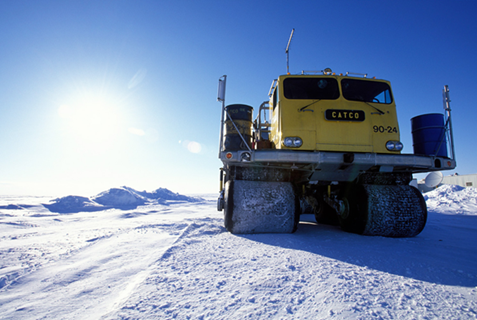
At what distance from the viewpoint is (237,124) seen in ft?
14.5

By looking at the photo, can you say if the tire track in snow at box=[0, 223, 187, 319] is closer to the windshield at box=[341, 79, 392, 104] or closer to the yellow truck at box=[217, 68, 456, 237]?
the yellow truck at box=[217, 68, 456, 237]

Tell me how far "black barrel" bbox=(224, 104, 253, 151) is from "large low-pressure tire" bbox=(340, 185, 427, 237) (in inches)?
89.7

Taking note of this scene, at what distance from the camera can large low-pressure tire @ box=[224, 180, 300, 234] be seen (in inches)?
137

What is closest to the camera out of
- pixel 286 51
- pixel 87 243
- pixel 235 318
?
pixel 235 318

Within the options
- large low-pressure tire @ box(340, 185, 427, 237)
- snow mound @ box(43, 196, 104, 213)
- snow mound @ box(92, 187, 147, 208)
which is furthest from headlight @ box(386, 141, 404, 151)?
snow mound @ box(92, 187, 147, 208)

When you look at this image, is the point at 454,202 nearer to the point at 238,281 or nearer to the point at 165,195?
the point at 238,281

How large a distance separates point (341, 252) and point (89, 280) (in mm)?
2380

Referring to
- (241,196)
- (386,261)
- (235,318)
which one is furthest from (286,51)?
(235,318)

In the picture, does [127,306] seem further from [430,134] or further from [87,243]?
[430,134]

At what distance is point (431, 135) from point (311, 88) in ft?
7.20

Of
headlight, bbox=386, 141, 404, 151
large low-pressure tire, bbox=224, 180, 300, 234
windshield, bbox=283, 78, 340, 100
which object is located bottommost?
large low-pressure tire, bbox=224, 180, 300, 234

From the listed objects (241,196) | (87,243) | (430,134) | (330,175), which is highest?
(430,134)

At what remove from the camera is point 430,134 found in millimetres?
3896

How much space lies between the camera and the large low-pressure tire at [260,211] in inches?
137
